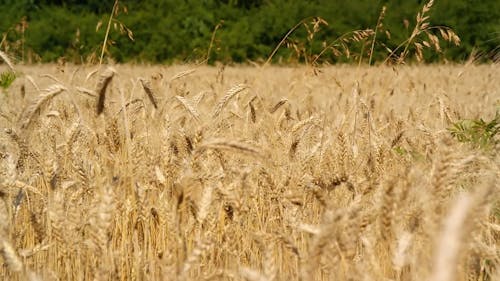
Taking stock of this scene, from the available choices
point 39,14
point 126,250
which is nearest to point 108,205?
point 126,250

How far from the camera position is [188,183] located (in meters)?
0.96

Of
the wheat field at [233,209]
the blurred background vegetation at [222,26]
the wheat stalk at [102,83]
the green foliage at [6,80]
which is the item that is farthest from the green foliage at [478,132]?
the blurred background vegetation at [222,26]


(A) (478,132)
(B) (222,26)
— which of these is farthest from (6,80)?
(B) (222,26)

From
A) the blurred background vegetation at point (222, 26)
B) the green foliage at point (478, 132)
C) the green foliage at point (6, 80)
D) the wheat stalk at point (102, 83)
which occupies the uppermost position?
the wheat stalk at point (102, 83)

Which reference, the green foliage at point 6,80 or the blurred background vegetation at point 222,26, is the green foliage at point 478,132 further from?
the blurred background vegetation at point 222,26

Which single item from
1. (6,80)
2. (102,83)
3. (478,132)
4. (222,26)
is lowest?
(222,26)

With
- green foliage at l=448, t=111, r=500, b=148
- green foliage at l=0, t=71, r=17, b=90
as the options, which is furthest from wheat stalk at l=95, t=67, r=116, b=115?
green foliage at l=0, t=71, r=17, b=90

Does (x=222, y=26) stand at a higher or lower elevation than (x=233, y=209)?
lower

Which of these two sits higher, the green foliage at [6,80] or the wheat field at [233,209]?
the wheat field at [233,209]

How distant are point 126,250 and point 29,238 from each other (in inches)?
14.2

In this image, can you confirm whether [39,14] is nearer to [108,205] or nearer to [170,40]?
[170,40]

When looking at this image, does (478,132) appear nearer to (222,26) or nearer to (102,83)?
(102,83)

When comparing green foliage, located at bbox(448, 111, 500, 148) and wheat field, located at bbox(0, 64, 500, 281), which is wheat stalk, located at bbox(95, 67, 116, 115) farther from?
green foliage, located at bbox(448, 111, 500, 148)

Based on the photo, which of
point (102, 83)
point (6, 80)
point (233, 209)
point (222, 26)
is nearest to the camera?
point (102, 83)
